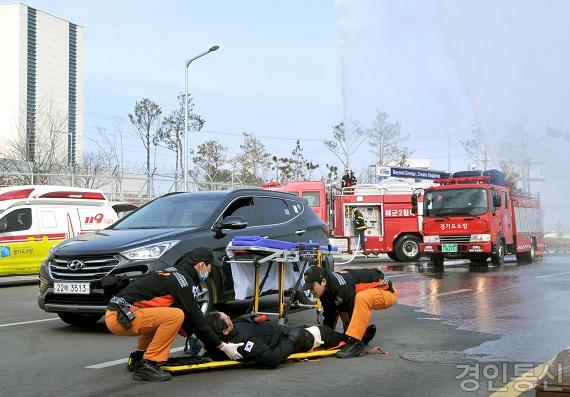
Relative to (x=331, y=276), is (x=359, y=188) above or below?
above

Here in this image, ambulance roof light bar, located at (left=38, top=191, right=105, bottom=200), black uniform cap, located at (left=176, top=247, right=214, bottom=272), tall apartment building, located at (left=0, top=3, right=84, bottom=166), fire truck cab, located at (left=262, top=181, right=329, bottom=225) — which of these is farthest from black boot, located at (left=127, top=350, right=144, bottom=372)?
tall apartment building, located at (left=0, top=3, right=84, bottom=166)

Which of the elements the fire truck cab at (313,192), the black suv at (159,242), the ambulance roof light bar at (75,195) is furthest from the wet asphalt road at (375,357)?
the fire truck cab at (313,192)

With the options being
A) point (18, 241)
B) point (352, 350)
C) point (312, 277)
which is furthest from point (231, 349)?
point (18, 241)

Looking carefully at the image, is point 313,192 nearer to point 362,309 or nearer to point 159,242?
point 159,242

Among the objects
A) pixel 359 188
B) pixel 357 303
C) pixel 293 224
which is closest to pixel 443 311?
pixel 293 224

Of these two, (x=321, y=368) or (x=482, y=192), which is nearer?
(x=321, y=368)

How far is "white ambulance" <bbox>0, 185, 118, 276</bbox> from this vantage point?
1539 centimetres

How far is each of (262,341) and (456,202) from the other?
14796 mm

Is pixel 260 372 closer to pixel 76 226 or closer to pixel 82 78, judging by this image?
pixel 76 226

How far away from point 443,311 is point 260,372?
188 inches

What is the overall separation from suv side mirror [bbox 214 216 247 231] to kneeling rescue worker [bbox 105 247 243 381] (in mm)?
2260

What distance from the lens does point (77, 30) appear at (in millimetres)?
73188

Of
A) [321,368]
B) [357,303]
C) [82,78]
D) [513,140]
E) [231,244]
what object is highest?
[82,78]

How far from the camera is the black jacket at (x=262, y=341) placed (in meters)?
6.30
